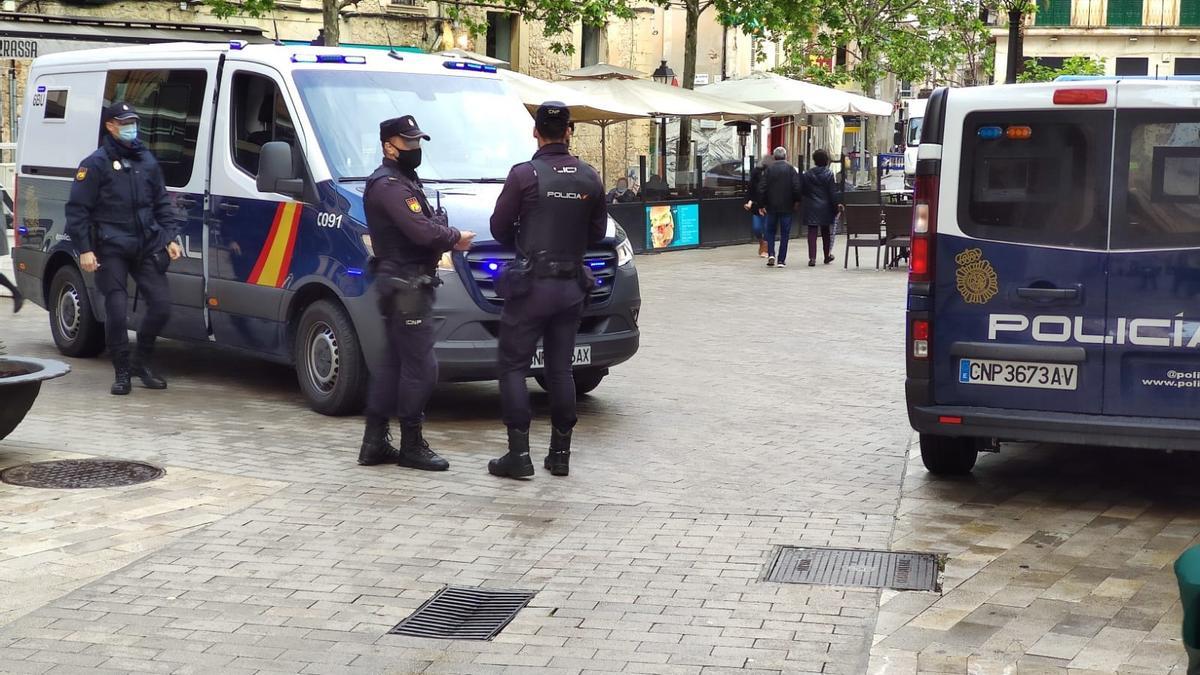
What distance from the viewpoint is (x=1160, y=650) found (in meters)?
5.43

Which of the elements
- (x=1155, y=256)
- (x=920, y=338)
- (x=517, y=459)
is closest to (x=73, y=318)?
(x=517, y=459)

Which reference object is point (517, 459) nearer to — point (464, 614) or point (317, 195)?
point (464, 614)

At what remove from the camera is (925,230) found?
7.69 m

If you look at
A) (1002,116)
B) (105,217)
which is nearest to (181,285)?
(105,217)

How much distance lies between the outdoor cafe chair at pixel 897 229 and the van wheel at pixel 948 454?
14.4m

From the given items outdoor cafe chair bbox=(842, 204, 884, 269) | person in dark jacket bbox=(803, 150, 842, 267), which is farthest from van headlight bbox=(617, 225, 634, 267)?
person in dark jacket bbox=(803, 150, 842, 267)

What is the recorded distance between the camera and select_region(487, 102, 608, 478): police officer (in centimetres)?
797

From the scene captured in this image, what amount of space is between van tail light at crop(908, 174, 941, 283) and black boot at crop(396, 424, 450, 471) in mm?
2525

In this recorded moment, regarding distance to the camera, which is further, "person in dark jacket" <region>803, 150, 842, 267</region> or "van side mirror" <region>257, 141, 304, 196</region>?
"person in dark jacket" <region>803, 150, 842, 267</region>

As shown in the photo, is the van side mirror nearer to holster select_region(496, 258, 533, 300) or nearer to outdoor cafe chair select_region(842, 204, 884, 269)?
holster select_region(496, 258, 533, 300)

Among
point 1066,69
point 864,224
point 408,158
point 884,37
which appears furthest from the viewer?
point 1066,69

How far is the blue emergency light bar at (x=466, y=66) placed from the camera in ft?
35.6

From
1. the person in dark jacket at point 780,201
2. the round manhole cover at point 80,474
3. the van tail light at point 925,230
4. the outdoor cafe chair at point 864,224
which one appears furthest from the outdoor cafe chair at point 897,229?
the round manhole cover at point 80,474

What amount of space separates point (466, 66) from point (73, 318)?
3.60 m
